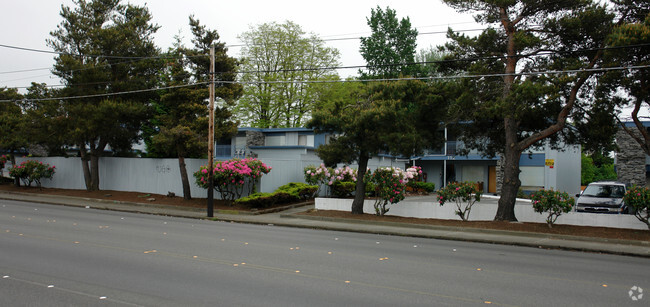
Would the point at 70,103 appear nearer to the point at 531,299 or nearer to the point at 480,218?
the point at 480,218

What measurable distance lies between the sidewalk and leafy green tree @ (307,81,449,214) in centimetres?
274

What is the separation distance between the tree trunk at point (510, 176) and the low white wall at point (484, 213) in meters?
0.79

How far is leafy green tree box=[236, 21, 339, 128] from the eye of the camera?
157 ft

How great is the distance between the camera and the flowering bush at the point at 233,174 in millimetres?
22344

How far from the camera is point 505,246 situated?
13.5 metres

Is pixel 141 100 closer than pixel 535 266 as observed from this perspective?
No

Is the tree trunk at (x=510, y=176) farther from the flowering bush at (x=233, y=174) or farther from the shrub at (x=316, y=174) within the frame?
the flowering bush at (x=233, y=174)

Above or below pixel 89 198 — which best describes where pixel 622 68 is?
above

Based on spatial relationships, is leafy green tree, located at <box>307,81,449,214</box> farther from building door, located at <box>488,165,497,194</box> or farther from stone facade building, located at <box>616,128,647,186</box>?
building door, located at <box>488,165,497,194</box>

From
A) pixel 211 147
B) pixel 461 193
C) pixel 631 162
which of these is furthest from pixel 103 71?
pixel 631 162

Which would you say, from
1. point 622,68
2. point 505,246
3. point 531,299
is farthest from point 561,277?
point 622,68

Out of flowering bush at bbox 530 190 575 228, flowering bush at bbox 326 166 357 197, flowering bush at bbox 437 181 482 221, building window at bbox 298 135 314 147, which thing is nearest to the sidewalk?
flowering bush at bbox 530 190 575 228

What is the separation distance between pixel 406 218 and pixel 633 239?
789 centimetres

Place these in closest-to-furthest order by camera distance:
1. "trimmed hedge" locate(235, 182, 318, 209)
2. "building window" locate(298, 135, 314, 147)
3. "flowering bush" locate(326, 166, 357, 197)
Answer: "trimmed hedge" locate(235, 182, 318, 209)
"flowering bush" locate(326, 166, 357, 197)
"building window" locate(298, 135, 314, 147)
